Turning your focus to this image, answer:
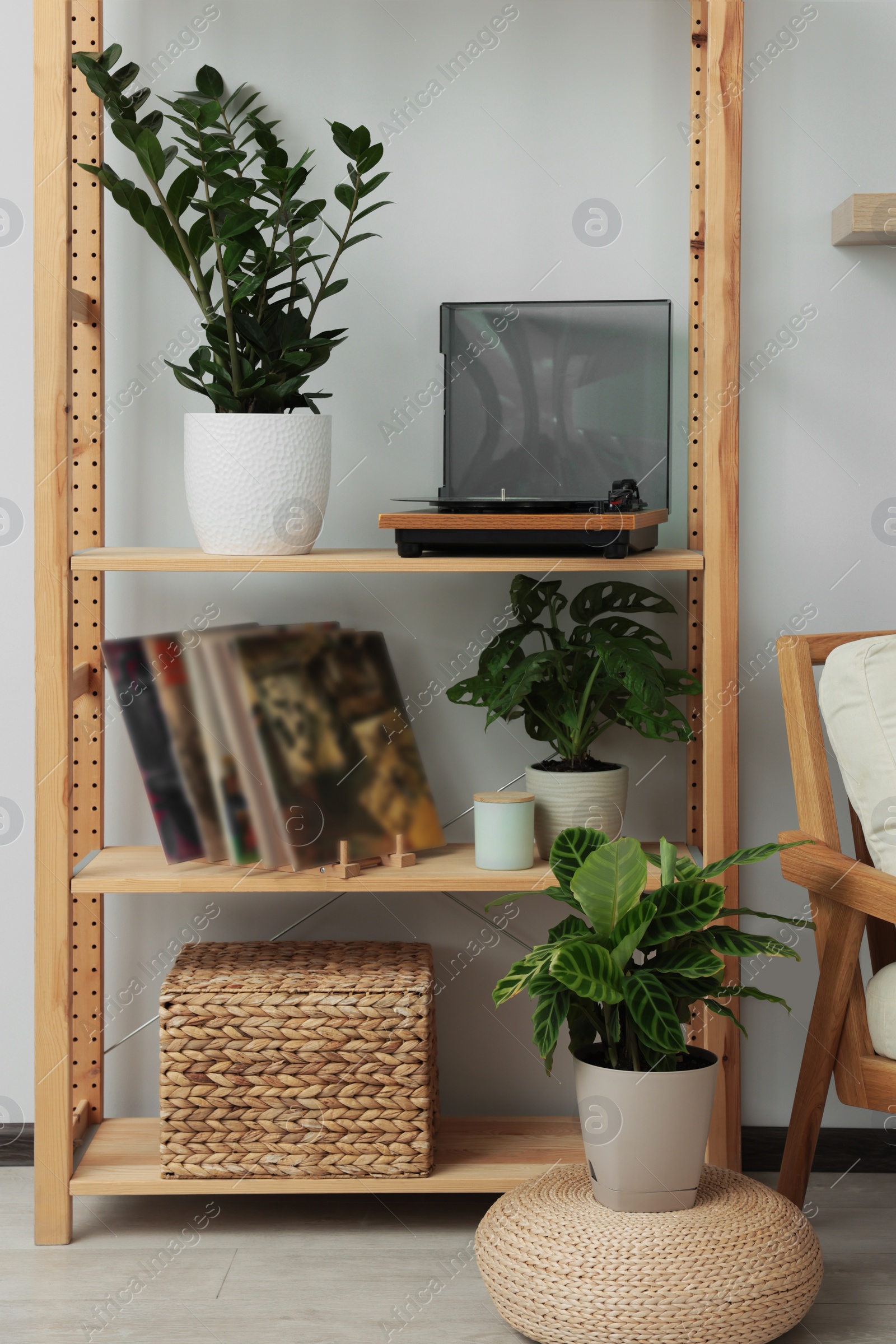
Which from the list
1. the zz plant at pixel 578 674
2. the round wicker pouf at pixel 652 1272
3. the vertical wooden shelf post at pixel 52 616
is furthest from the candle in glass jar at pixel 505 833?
the vertical wooden shelf post at pixel 52 616

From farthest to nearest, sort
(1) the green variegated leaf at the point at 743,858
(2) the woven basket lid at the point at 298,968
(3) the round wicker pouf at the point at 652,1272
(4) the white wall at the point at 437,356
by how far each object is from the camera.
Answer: (4) the white wall at the point at 437,356
(2) the woven basket lid at the point at 298,968
(1) the green variegated leaf at the point at 743,858
(3) the round wicker pouf at the point at 652,1272

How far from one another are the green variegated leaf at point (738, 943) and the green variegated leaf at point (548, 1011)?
0.60ft

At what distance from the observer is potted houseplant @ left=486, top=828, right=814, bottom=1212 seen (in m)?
1.30

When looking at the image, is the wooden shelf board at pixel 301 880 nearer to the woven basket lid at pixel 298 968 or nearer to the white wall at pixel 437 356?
the woven basket lid at pixel 298 968

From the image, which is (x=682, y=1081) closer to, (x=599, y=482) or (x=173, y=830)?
(x=173, y=830)

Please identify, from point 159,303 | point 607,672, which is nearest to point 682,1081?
point 607,672

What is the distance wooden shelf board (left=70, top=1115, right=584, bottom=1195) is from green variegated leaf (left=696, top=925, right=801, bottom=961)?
1.52ft

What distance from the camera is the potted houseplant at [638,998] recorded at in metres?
1.30

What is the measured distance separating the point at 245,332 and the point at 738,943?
1.00 m

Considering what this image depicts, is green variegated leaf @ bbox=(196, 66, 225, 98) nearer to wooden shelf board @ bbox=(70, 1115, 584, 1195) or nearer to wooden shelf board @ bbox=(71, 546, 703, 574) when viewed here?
wooden shelf board @ bbox=(71, 546, 703, 574)

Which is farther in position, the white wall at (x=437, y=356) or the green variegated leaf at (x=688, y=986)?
the white wall at (x=437, y=356)

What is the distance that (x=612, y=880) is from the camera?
1.32m

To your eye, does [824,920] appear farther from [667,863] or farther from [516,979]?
[516,979]

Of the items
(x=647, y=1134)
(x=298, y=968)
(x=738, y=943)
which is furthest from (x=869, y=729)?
(x=298, y=968)
